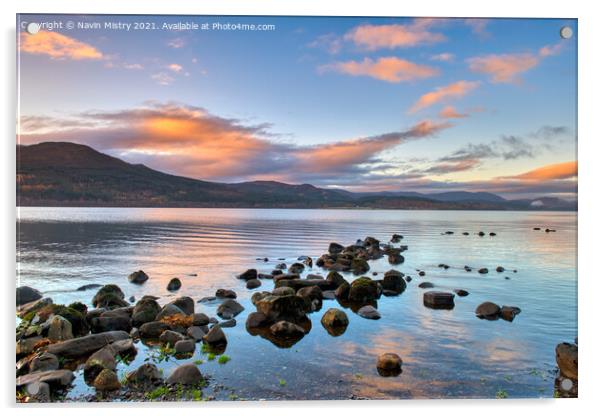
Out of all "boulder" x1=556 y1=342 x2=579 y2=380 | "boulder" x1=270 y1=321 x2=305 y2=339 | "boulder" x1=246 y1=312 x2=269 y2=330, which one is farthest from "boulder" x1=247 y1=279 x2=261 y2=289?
"boulder" x1=556 y1=342 x2=579 y2=380

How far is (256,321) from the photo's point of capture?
39.0 ft

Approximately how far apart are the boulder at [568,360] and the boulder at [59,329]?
432 inches

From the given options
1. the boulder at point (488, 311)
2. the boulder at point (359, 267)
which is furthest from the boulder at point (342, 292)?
the boulder at point (359, 267)

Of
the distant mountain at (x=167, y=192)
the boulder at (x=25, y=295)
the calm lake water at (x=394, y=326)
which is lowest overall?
the calm lake water at (x=394, y=326)

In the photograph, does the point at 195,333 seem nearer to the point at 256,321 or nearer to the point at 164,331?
the point at 164,331

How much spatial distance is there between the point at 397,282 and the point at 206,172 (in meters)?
8.51

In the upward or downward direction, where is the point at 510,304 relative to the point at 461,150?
downward

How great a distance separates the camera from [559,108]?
9.11 metres

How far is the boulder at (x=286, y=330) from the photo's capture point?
436 inches

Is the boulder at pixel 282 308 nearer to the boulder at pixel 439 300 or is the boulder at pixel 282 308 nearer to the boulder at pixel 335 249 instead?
the boulder at pixel 439 300

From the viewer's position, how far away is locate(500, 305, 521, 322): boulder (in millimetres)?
12617

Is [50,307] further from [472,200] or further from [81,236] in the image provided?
[81,236]

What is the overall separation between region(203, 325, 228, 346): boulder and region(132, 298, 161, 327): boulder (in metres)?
2.11

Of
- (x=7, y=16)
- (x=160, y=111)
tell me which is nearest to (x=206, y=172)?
(x=160, y=111)
